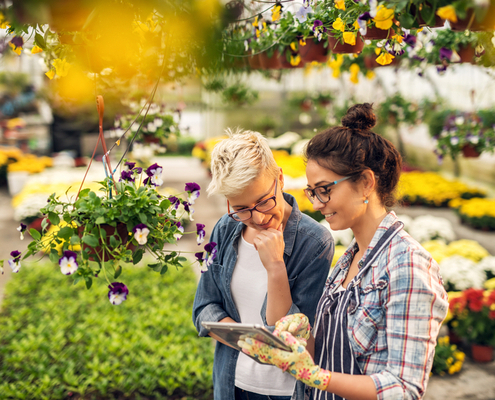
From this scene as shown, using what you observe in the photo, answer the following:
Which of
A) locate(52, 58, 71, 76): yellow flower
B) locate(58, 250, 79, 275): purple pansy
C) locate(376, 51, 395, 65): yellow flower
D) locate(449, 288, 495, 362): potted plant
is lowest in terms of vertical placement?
locate(449, 288, 495, 362): potted plant

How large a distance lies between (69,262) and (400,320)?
99 cm

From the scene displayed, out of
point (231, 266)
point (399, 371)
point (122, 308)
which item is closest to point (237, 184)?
point (231, 266)

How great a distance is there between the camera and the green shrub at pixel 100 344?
9.83ft

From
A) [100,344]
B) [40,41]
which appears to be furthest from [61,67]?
[100,344]

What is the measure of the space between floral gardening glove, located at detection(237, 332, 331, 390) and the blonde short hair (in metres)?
0.50

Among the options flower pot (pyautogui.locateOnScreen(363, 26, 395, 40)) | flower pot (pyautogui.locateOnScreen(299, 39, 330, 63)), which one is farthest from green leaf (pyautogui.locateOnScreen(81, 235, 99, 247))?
flower pot (pyautogui.locateOnScreen(299, 39, 330, 63))

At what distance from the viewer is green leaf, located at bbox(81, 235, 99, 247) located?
1.36 metres

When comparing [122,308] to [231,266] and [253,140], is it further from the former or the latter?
[253,140]

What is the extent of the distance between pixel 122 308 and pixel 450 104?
795 cm

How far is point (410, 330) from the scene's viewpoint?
42.4 inches

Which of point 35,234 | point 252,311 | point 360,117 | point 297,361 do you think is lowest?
point 252,311

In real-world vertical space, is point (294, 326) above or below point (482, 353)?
above

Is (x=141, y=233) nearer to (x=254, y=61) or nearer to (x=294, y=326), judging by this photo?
(x=294, y=326)

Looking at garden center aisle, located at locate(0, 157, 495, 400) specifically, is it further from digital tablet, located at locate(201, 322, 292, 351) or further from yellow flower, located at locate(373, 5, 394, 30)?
yellow flower, located at locate(373, 5, 394, 30)
